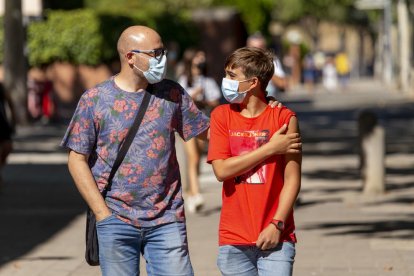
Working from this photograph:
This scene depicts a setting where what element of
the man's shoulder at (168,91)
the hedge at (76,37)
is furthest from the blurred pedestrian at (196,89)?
the hedge at (76,37)

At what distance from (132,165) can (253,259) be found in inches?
28.2

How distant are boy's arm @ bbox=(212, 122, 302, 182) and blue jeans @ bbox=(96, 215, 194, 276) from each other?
1.35 ft

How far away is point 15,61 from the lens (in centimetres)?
3158

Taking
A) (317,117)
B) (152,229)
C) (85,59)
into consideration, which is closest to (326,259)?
(152,229)

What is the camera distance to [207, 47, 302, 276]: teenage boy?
234 inches

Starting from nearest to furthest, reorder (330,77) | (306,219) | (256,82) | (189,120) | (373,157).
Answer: (256,82) → (189,120) → (306,219) → (373,157) → (330,77)

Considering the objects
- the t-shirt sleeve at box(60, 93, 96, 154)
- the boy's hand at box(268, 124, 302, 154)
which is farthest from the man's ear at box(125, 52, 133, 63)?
the boy's hand at box(268, 124, 302, 154)

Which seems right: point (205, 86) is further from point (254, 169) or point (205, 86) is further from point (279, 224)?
point (279, 224)

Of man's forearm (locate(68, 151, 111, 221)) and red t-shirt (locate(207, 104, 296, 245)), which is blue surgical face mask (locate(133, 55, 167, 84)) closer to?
red t-shirt (locate(207, 104, 296, 245))

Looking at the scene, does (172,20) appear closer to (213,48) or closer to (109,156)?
(213,48)

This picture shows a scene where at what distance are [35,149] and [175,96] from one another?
18619 mm

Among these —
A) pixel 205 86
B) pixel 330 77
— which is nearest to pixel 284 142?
pixel 205 86

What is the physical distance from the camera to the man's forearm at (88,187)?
6.09 metres

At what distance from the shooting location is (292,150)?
19.5ft
